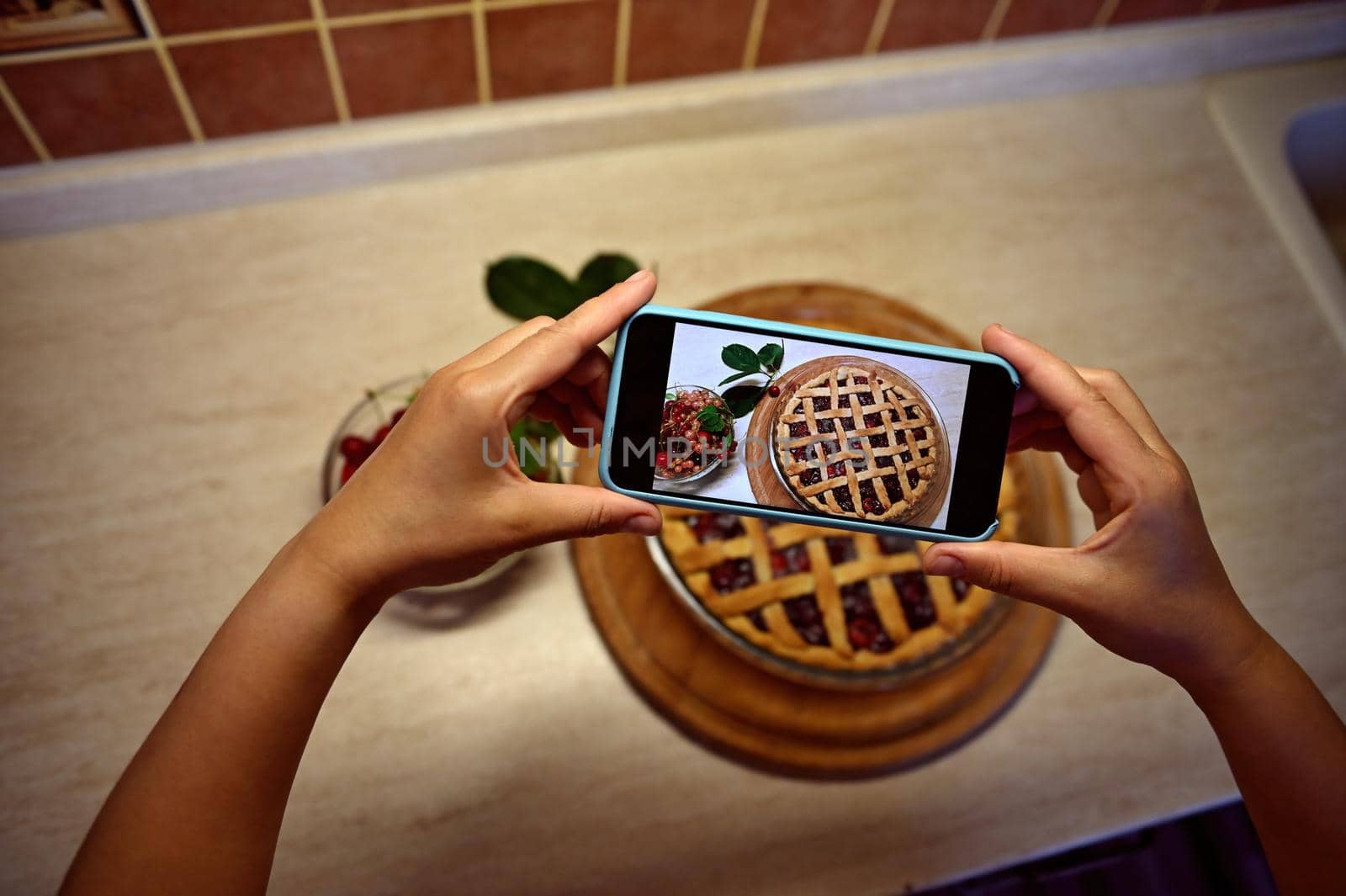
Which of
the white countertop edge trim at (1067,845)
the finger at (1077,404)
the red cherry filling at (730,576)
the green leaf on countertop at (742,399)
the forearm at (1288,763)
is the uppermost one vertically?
the finger at (1077,404)

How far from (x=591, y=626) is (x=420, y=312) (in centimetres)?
36

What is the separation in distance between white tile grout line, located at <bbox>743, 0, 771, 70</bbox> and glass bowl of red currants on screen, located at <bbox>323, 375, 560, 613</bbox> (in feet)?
1.49

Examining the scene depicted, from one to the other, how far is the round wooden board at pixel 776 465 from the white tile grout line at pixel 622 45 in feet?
1.39

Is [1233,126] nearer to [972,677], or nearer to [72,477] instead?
[972,677]

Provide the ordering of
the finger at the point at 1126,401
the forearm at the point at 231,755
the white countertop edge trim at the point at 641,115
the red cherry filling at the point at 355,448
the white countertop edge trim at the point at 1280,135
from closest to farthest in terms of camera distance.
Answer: the forearm at the point at 231,755 < the finger at the point at 1126,401 < the red cherry filling at the point at 355,448 < the white countertop edge trim at the point at 641,115 < the white countertop edge trim at the point at 1280,135

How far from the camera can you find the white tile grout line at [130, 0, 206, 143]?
0.73 metres

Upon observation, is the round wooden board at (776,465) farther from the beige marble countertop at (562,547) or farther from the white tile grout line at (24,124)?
the white tile grout line at (24,124)

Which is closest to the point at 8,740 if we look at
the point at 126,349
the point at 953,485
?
the point at 126,349

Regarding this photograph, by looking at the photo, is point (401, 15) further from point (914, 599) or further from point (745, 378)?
point (914, 599)

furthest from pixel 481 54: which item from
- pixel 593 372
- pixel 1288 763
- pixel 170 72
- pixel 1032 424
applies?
pixel 1288 763

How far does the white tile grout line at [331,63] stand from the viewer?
0.77 m

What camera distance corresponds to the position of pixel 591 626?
32.1 inches

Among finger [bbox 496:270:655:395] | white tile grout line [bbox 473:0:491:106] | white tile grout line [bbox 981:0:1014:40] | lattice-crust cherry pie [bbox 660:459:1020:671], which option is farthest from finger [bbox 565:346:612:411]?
white tile grout line [bbox 981:0:1014:40]

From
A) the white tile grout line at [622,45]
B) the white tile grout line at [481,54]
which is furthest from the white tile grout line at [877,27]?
the white tile grout line at [481,54]
